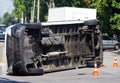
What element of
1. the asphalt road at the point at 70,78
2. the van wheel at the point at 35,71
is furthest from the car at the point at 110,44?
the van wheel at the point at 35,71

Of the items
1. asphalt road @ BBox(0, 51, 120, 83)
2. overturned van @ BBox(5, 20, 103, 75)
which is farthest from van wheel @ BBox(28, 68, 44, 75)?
asphalt road @ BBox(0, 51, 120, 83)

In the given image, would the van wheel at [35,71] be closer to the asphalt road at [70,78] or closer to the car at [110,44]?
the asphalt road at [70,78]

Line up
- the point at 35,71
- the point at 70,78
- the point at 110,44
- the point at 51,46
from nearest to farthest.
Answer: the point at 70,78 → the point at 35,71 → the point at 51,46 → the point at 110,44

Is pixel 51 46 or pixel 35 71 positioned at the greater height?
pixel 51 46

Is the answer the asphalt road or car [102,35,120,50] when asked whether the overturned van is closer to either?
the asphalt road

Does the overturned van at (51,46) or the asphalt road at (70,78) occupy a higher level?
the overturned van at (51,46)

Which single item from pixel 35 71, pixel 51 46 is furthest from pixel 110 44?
pixel 35 71

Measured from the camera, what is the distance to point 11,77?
59.9 feet

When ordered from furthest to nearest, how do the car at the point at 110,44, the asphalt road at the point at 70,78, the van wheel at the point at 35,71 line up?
the car at the point at 110,44 → the van wheel at the point at 35,71 → the asphalt road at the point at 70,78

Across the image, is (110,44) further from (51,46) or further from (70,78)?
(70,78)

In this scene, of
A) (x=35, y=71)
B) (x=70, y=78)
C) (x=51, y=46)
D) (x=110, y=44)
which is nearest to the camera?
(x=70, y=78)

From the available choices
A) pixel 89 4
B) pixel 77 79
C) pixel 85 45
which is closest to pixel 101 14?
pixel 89 4

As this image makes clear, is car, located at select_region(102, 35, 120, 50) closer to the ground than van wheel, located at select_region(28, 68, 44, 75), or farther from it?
closer to the ground

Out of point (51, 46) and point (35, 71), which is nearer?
point (35, 71)
